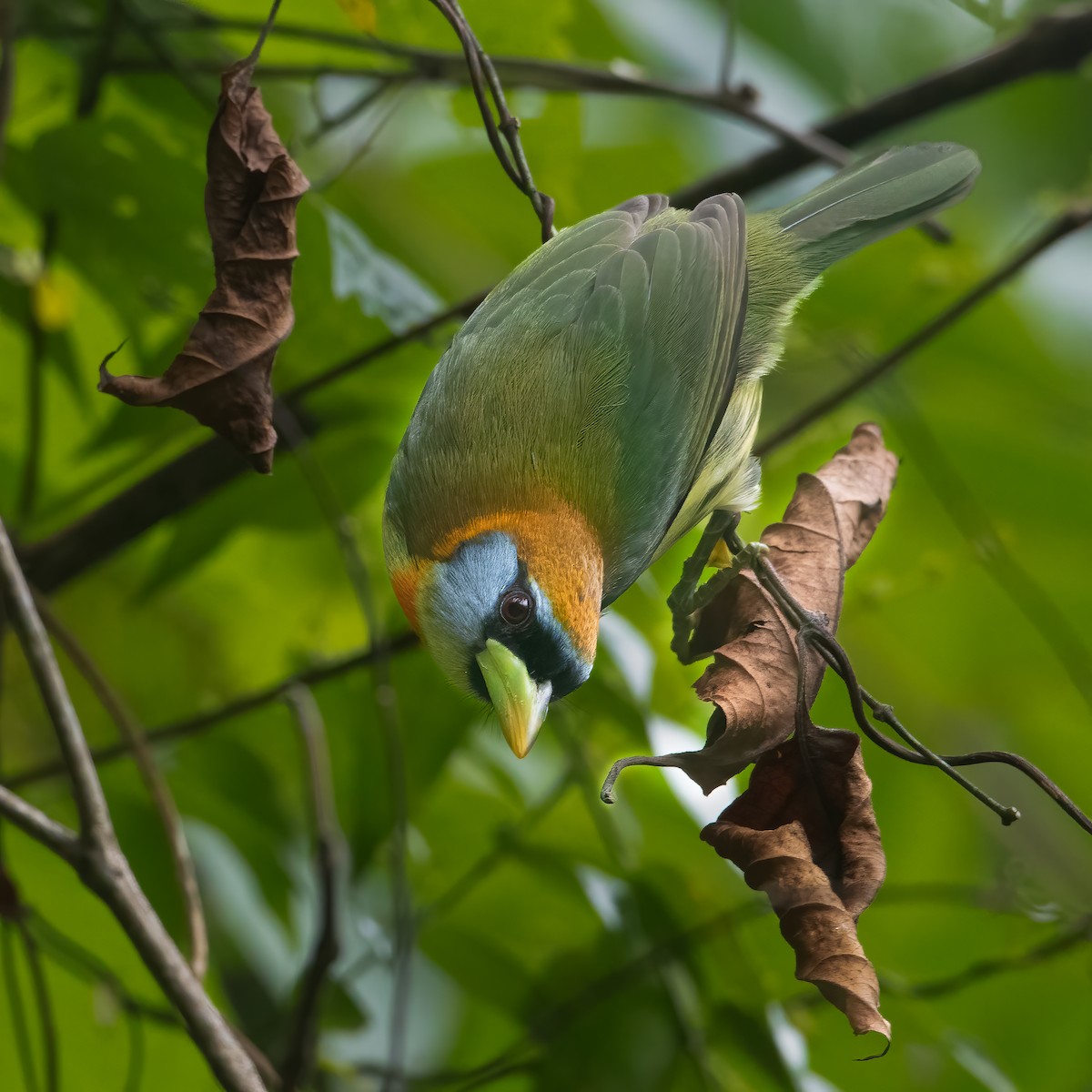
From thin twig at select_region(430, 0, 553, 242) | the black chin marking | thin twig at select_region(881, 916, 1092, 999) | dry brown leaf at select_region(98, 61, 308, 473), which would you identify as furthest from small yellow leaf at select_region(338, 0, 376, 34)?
thin twig at select_region(881, 916, 1092, 999)

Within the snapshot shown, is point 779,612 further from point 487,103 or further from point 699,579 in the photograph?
point 487,103

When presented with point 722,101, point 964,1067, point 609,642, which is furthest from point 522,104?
point 964,1067

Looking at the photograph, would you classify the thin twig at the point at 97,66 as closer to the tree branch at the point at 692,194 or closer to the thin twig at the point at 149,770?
the tree branch at the point at 692,194

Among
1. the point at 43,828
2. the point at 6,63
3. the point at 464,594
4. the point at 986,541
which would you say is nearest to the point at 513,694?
the point at 464,594

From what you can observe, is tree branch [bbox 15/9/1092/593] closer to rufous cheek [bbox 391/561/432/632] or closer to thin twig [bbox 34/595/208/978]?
thin twig [bbox 34/595/208/978]

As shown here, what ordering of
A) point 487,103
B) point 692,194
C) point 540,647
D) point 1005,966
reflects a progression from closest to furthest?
point 487,103
point 540,647
point 1005,966
point 692,194

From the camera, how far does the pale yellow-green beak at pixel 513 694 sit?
1.98m

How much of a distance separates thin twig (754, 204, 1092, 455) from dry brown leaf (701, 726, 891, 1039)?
4.03ft

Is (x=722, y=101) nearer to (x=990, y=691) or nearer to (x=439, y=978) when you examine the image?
(x=990, y=691)

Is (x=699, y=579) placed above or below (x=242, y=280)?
below

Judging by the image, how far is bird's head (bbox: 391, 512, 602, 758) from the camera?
204cm

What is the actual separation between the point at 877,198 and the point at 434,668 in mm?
1311

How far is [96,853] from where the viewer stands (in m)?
1.72

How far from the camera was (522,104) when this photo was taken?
2912 mm
